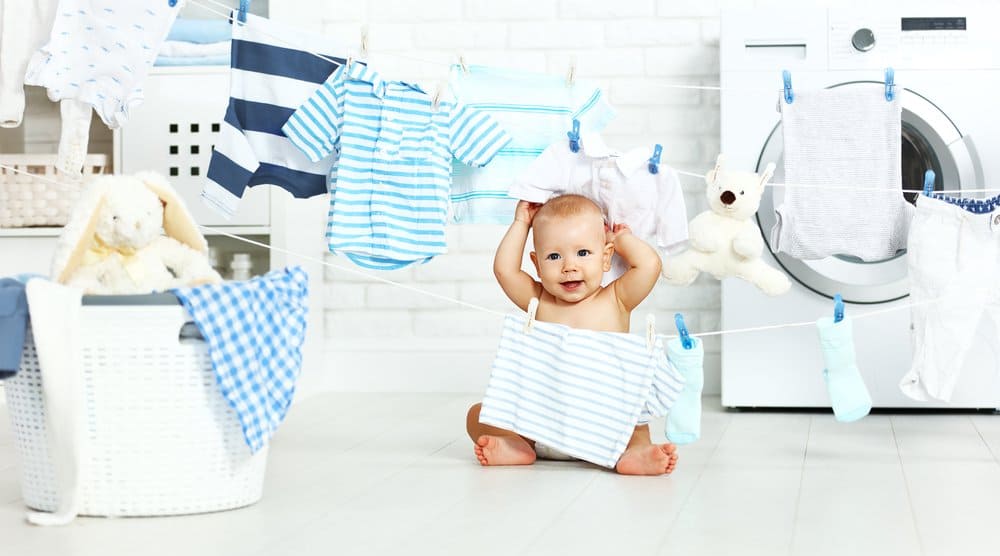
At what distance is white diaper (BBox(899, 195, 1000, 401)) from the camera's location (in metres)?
2.20

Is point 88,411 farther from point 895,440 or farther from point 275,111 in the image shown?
point 895,440

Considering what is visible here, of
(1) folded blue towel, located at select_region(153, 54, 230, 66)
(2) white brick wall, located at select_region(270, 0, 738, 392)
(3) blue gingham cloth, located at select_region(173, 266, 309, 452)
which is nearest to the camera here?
(3) blue gingham cloth, located at select_region(173, 266, 309, 452)

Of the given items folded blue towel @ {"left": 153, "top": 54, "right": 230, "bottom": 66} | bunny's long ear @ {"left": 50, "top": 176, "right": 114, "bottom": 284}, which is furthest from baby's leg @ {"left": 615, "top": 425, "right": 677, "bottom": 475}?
folded blue towel @ {"left": 153, "top": 54, "right": 230, "bottom": 66}

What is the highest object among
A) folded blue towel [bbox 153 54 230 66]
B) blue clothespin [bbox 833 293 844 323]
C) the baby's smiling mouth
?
folded blue towel [bbox 153 54 230 66]

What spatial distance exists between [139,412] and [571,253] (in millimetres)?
865

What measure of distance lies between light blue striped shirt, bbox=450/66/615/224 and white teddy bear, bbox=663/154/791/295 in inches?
11.5

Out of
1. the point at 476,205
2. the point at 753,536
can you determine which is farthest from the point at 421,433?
the point at 753,536

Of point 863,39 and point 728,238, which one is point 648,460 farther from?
point 863,39

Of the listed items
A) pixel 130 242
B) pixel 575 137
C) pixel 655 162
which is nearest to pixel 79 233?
pixel 130 242

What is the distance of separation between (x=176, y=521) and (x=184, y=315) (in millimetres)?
292

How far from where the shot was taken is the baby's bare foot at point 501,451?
2162 mm

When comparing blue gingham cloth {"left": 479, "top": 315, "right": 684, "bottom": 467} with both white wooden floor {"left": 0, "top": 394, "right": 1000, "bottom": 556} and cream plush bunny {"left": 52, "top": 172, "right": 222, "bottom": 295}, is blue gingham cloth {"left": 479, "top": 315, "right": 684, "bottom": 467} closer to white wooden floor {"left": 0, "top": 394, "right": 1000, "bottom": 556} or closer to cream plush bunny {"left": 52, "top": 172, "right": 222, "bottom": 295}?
white wooden floor {"left": 0, "top": 394, "right": 1000, "bottom": 556}

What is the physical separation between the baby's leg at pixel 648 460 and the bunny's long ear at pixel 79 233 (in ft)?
3.21

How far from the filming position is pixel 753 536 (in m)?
1.59
